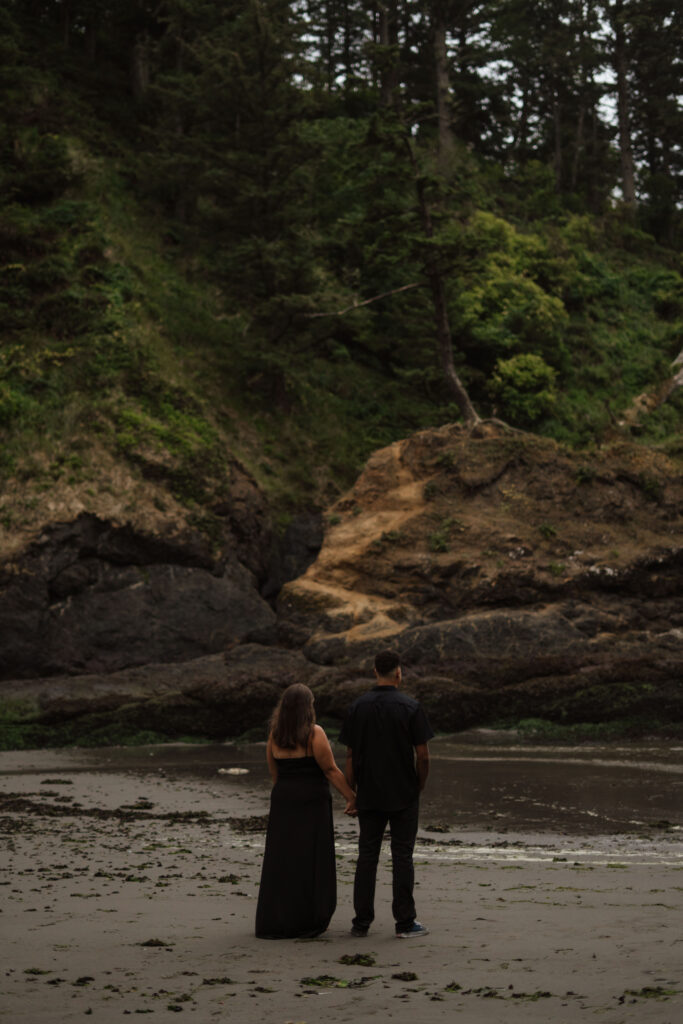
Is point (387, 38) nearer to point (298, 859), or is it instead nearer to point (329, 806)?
point (329, 806)

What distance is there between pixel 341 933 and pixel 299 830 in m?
0.66

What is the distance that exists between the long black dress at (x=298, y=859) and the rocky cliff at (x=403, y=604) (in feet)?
39.9

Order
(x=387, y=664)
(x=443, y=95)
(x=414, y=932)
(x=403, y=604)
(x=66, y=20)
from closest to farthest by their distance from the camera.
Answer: (x=414, y=932) < (x=387, y=664) < (x=403, y=604) < (x=66, y=20) < (x=443, y=95)

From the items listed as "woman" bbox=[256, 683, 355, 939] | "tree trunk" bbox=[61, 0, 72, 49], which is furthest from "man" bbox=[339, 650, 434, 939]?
"tree trunk" bbox=[61, 0, 72, 49]

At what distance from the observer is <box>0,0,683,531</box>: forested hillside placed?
25.3 metres

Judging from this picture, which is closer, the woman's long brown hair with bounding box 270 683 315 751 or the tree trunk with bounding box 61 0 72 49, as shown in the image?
the woman's long brown hair with bounding box 270 683 315 751

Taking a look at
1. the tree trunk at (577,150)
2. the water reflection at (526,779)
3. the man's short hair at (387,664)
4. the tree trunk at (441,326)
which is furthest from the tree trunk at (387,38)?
the man's short hair at (387,664)

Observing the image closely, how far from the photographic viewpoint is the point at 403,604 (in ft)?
70.6

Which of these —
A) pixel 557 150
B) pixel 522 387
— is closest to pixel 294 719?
pixel 522 387

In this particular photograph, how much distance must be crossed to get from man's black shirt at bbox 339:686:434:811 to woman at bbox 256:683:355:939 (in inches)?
5.8

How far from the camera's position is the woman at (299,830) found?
18.8 ft

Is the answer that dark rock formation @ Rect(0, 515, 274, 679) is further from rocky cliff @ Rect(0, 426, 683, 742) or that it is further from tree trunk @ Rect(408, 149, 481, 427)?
tree trunk @ Rect(408, 149, 481, 427)

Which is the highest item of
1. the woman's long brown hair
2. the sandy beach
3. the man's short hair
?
the man's short hair

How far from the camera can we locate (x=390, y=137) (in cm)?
2683
